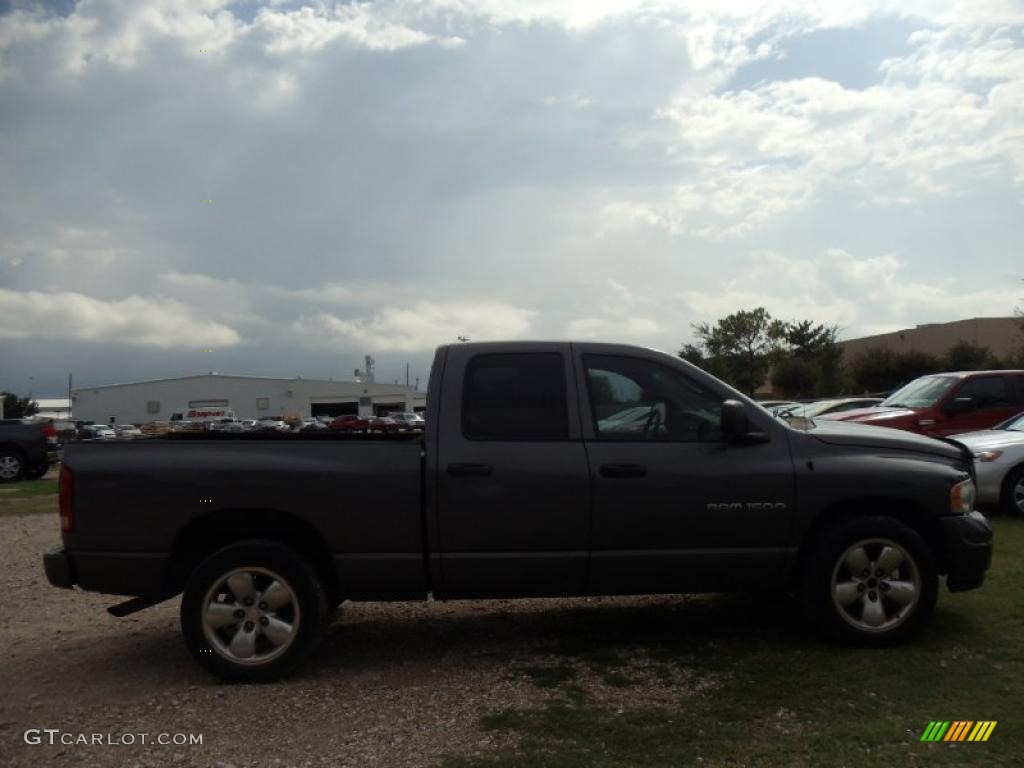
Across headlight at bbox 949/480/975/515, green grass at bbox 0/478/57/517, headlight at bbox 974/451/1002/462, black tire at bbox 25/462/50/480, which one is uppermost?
headlight at bbox 949/480/975/515

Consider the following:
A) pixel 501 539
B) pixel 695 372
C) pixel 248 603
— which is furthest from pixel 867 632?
pixel 248 603

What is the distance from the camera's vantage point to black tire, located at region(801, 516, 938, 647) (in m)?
5.04

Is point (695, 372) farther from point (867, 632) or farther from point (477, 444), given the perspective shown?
point (867, 632)

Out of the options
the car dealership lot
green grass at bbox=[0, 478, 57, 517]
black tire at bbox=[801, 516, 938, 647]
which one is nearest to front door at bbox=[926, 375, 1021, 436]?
the car dealership lot

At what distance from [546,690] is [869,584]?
80.0 inches

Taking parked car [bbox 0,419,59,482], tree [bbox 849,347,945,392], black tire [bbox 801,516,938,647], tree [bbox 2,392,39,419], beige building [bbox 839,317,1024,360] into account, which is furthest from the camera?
tree [bbox 2,392,39,419]

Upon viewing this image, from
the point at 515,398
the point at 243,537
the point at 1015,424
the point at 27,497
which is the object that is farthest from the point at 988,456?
the point at 27,497

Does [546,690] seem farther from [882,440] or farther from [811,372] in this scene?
[811,372]

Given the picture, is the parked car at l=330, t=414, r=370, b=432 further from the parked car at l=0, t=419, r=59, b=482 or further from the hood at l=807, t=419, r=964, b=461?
the parked car at l=0, t=419, r=59, b=482

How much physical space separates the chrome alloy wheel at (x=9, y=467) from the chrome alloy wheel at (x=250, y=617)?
1634 centimetres

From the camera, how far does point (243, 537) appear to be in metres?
5.05

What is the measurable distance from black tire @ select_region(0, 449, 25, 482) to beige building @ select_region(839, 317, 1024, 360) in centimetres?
4188

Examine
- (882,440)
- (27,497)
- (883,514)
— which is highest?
(882,440)

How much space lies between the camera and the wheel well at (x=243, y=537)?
16.2ft
